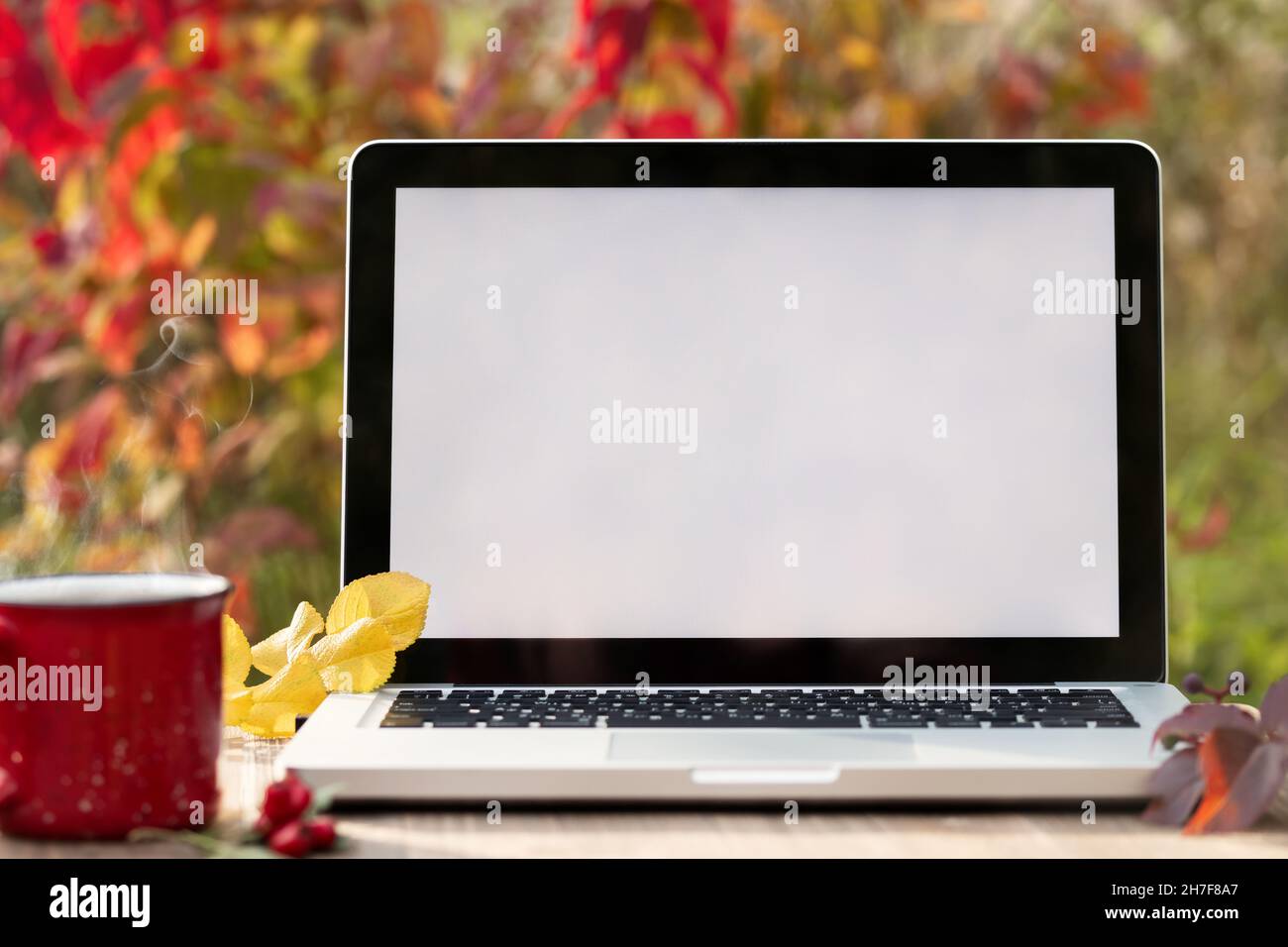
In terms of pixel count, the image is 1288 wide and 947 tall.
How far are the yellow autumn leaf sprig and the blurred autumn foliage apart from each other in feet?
1.26

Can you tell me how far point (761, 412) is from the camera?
3.02ft

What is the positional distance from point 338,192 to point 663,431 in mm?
655

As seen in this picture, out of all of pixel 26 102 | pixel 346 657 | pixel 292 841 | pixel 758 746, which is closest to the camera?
pixel 292 841

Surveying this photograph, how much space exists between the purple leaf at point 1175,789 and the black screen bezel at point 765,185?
0.23 meters

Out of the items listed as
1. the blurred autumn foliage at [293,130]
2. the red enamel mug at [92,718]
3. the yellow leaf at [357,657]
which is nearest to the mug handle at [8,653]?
the red enamel mug at [92,718]

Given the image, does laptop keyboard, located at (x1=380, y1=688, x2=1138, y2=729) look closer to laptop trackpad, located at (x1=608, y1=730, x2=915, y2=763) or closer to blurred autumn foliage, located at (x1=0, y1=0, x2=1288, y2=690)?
laptop trackpad, located at (x1=608, y1=730, x2=915, y2=763)

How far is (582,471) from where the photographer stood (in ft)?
3.01

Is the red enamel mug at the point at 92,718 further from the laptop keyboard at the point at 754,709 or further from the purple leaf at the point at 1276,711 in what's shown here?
the purple leaf at the point at 1276,711

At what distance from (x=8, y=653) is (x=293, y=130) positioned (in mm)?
1037

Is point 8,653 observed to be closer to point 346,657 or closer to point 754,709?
point 346,657

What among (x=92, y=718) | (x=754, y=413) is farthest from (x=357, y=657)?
(x=754, y=413)

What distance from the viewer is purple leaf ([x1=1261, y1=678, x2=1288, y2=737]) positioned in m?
0.66

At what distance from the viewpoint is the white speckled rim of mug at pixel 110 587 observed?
66 centimetres

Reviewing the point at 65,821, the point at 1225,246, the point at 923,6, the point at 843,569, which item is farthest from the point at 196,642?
the point at 1225,246
